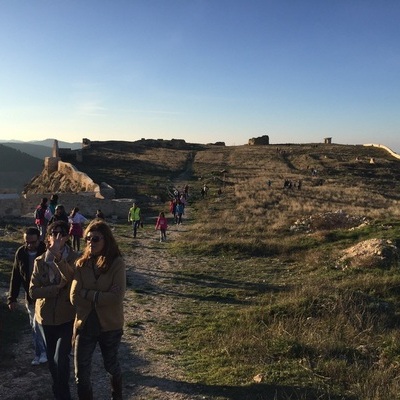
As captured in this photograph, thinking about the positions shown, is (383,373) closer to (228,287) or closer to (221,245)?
(228,287)

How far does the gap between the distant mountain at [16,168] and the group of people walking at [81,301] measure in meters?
132

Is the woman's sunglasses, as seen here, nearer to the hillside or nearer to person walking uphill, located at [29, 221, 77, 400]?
person walking uphill, located at [29, 221, 77, 400]

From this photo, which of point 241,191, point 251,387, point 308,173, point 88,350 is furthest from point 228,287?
point 308,173

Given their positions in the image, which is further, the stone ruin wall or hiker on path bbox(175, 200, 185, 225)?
the stone ruin wall

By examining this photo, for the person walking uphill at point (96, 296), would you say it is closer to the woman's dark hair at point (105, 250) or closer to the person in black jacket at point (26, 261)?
the woman's dark hair at point (105, 250)

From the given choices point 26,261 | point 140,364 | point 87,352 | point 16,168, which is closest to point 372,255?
point 140,364

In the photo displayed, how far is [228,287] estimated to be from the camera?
10719mm

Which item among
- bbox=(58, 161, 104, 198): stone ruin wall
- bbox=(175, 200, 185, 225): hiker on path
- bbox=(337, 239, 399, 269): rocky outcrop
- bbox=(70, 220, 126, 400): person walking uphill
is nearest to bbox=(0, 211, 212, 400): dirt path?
bbox=(70, 220, 126, 400): person walking uphill

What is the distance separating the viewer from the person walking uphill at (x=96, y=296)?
4227mm

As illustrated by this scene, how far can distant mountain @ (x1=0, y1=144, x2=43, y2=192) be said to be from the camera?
13210 centimetres

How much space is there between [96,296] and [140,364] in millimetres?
2565

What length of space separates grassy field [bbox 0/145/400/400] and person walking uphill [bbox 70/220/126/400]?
5.98 ft

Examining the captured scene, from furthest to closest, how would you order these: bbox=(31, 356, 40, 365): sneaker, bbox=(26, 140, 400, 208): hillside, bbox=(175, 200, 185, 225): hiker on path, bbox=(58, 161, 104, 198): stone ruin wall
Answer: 1. bbox=(26, 140, 400, 208): hillside
2. bbox=(58, 161, 104, 198): stone ruin wall
3. bbox=(175, 200, 185, 225): hiker on path
4. bbox=(31, 356, 40, 365): sneaker

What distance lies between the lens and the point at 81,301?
168 inches
